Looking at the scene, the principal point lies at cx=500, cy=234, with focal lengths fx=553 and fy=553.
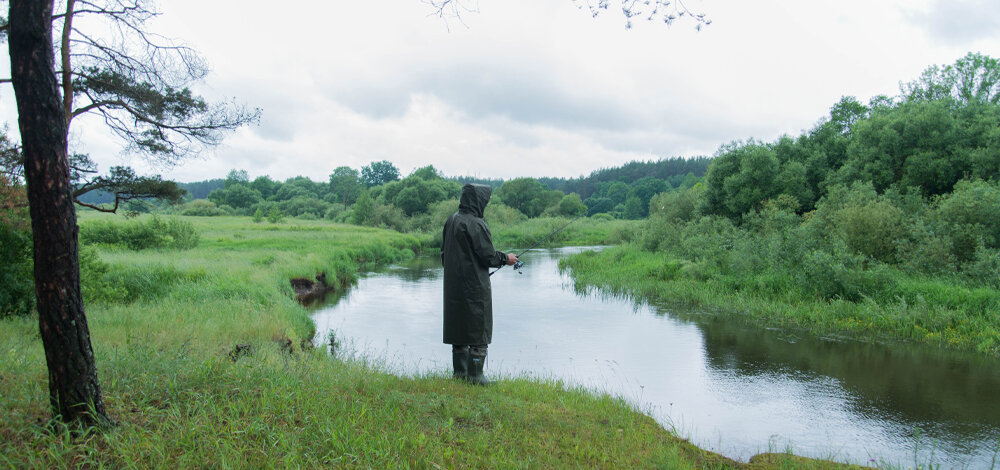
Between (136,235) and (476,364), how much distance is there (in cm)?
2202

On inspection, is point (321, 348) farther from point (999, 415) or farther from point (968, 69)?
point (968, 69)

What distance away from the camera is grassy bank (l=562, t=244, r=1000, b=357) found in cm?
1123

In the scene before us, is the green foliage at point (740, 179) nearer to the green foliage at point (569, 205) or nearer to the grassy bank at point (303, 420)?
the grassy bank at point (303, 420)

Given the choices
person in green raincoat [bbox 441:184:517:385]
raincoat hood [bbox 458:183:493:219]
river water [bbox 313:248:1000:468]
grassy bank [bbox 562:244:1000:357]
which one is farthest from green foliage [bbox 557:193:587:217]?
person in green raincoat [bbox 441:184:517:385]

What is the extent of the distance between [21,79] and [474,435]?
3.87m

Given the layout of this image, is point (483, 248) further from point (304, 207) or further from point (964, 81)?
point (304, 207)

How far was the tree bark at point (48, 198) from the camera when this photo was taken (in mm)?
3326

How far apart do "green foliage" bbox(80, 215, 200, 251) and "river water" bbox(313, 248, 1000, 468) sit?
11076mm

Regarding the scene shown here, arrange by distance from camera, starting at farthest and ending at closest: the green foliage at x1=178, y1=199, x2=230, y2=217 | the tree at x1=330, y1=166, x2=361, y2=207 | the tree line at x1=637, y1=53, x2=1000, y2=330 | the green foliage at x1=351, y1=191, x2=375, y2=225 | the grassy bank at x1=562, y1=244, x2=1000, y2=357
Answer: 1. the tree at x1=330, y1=166, x2=361, y2=207
2. the green foliage at x1=178, y1=199, x2=230, y2=217
3. the green foliage at x1=351, y1=191, x2=375, y2=225
4. the tree line at x1=637, y1=53, x2=1000, y2=330
5. the grassy bank at x1=562, y1=244, x2=1000, y2=357

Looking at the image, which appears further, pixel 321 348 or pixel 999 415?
pixel 321 348

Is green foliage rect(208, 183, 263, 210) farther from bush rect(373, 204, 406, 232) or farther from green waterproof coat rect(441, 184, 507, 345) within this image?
green waterproof coat rect(441, 184, 507, 345)

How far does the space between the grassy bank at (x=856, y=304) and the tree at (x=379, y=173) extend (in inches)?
4108

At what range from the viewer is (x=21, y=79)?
3342mm

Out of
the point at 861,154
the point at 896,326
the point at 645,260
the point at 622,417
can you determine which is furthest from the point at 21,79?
the point at 861,154
